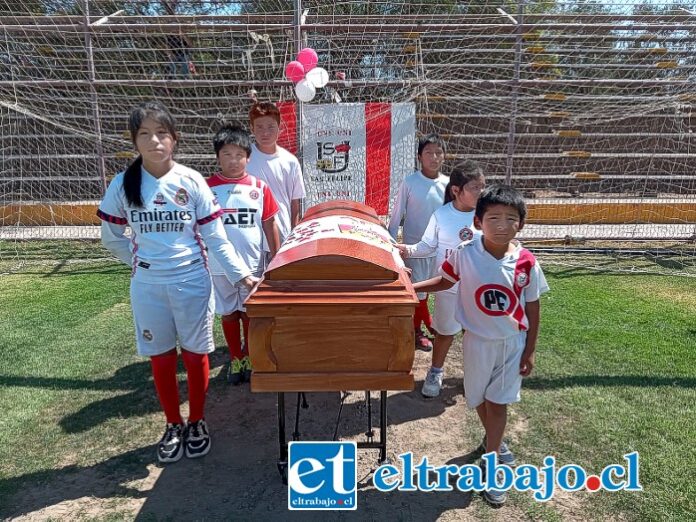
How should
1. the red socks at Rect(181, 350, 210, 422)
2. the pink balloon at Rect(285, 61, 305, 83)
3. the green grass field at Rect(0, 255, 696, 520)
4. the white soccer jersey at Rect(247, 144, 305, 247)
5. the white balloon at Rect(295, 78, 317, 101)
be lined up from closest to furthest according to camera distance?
1. the green grass field at Rect(0, 255, 696, 520)
2. the red socks at Rect(181, 350, 210, 422)
3. the white soccer jersey at Rect(247, 144, 305, 247)
4. the white balloon at Rect(295, 78, 317, 101)
5. the pink balloon at Rect(285, 61, 305, 83)

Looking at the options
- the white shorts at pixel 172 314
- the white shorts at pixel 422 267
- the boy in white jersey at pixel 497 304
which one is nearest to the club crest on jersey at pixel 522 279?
the boy in white jersey at pixel 497 304

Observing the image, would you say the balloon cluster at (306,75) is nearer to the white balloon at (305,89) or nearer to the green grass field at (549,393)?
the white balloon at (305,89)

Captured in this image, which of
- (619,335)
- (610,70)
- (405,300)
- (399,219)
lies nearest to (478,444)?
(405,300)

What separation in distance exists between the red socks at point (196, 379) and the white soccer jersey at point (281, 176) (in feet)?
3.47

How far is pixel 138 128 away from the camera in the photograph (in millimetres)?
2281

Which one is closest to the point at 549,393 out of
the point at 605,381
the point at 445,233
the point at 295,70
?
the point at 605,381

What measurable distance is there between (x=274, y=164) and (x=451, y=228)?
4.30 feet

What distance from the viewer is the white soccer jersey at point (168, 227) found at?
2338 mm

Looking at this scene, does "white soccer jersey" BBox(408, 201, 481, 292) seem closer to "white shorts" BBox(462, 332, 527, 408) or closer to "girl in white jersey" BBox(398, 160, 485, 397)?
"girl in white jersey" BBox(398, 160, 485, 397)

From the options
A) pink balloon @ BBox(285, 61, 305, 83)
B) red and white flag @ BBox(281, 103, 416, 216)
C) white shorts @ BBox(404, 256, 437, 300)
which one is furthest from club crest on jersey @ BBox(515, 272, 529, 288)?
red and white flag @ BBox(281, 103, 416, 216)

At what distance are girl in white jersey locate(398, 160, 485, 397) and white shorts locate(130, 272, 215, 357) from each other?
1.17m

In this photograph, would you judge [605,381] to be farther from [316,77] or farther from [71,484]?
[316,77]

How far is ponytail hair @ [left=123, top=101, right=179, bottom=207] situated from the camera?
2270mm

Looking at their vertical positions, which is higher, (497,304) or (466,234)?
(466,234)
